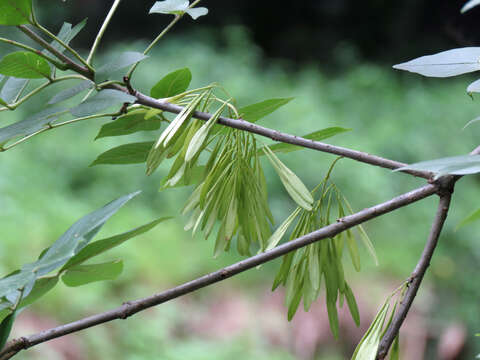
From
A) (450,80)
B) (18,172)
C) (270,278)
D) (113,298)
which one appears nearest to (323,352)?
(270,278)

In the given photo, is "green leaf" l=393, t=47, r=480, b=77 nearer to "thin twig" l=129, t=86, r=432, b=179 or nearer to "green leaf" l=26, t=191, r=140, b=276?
"thin twig" l=129, t=86, r=432, b=179

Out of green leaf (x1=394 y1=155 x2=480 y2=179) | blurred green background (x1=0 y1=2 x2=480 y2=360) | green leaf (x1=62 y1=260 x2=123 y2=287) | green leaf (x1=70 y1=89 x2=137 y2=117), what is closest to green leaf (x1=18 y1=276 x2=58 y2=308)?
green leaf (x1=62 y1=260 x2=123 y2=287)

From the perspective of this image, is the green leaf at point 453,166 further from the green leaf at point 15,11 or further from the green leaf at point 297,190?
the green leaf at point 15,11

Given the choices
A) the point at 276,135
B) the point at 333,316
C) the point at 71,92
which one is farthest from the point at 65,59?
the point at 333,316

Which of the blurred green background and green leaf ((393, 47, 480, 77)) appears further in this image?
the blurred green background

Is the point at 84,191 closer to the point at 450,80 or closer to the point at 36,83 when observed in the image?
the point at 36,83

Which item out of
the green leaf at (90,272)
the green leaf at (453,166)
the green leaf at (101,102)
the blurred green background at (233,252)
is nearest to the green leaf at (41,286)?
the green leaf at (90,272)
